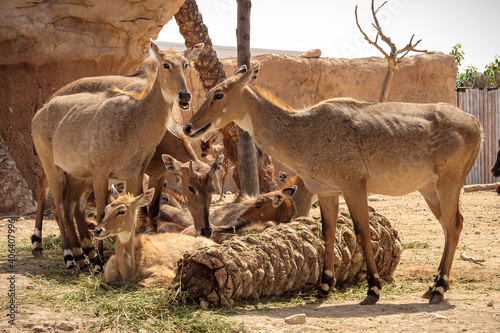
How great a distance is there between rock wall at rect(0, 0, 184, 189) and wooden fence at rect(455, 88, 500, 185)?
11.9 metres

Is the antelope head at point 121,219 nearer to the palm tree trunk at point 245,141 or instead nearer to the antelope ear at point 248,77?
the antelope ear at point 248,77

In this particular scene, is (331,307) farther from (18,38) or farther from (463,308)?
(18,38)

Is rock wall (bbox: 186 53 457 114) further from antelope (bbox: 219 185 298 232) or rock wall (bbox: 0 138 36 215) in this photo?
antelope (bbox: 219 185 298 232)

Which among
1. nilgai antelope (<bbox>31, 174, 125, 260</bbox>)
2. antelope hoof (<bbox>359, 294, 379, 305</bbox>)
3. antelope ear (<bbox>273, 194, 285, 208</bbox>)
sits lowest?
nilgai antelope (<bbox>31, 174, 125, 260</bbox>)

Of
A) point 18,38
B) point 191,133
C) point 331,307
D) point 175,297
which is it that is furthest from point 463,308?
point 18,38

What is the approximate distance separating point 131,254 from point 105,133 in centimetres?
187

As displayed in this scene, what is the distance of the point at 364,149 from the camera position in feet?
20.3

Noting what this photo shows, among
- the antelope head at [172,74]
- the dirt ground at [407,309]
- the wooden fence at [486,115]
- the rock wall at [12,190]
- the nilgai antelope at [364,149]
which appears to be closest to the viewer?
the dirt ground at [407,309]

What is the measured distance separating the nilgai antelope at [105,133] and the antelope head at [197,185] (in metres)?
0.59

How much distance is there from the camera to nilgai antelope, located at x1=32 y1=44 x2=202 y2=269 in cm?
747

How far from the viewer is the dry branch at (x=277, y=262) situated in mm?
5441

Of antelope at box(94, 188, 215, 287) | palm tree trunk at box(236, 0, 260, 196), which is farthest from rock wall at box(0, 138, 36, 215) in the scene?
antelope at box(94, 188, 215, 287)

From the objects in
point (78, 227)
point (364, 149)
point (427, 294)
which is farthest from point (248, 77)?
point (78, 227)

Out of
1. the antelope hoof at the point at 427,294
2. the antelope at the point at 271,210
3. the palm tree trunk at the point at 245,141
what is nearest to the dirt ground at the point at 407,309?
the antelope hoof at the point at 427,294
